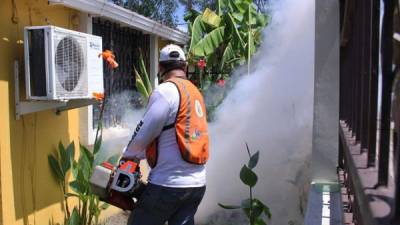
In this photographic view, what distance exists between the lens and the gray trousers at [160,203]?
335 cm

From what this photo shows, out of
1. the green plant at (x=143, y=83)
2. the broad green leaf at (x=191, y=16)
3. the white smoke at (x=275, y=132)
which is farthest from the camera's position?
the broad green leaf at (x=191, y=16)

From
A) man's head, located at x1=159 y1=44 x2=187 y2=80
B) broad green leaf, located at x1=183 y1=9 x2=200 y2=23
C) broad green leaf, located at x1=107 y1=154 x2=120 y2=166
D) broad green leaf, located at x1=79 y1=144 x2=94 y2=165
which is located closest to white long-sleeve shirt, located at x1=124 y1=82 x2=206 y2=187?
man's head, located at x1=159 y1=44 x2=187 y2=80

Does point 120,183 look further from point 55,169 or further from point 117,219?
point 117,219

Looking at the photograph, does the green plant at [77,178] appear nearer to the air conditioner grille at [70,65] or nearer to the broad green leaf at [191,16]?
the air conditioner grille at [70,65]

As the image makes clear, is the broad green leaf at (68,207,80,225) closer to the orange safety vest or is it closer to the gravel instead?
the gravel

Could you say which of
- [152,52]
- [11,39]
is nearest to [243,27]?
[152,52]

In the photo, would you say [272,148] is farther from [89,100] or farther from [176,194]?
[176,194]

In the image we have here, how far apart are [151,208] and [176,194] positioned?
0.62 feet

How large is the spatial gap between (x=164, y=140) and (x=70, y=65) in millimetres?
1559

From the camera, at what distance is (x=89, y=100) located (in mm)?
4930

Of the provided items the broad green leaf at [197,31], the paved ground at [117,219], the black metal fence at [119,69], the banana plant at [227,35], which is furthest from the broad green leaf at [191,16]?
the paved ground at [117,219]

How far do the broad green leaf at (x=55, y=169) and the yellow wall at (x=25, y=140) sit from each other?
48 mm

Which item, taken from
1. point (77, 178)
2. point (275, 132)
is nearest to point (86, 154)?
point (77, 178)

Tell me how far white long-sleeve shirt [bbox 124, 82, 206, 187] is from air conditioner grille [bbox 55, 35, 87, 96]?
4.17ft
